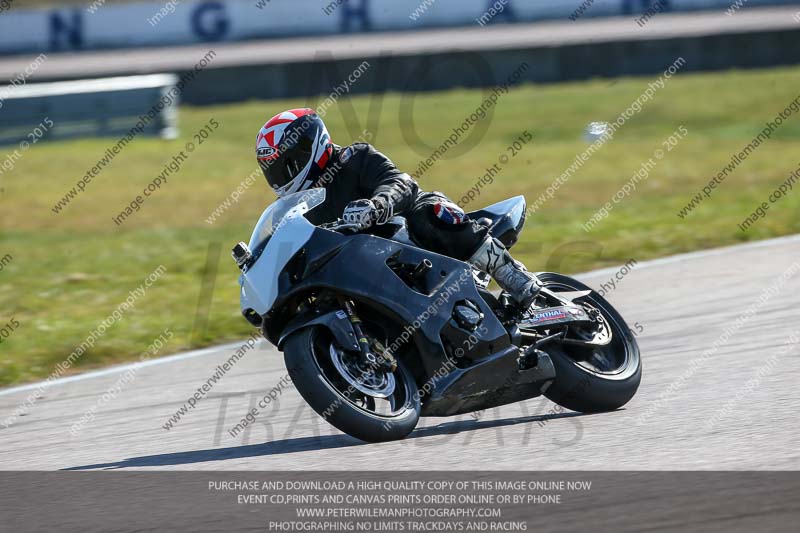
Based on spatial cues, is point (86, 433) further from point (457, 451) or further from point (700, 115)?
point (700, 115)

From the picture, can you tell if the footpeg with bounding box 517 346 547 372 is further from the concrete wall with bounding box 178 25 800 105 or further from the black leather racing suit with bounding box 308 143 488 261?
the concrete wall with bounding box 178 25 800 105

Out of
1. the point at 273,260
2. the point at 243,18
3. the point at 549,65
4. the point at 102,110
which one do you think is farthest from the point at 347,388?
the point at 243,18

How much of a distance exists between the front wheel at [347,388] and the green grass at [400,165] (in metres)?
4.09

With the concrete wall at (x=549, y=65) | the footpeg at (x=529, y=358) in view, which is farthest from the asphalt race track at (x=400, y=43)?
the footpeg at (x=529, y=358)

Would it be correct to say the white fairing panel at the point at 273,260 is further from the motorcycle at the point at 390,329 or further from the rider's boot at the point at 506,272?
the rider's boot at the point at 506,272

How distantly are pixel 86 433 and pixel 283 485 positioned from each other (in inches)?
84.2

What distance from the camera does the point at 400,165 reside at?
1956cm

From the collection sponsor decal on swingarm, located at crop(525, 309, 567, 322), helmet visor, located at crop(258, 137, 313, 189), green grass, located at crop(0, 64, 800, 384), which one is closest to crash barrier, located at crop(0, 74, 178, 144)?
green grass, located at crop(0, 64, 800, 384)

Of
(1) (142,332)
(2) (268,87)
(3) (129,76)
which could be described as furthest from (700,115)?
(1) (142,332)

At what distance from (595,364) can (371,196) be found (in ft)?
5.16

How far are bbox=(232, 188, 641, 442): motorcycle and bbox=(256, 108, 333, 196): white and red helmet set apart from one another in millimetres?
206

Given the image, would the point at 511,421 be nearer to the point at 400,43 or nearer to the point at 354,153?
the point at 354,153

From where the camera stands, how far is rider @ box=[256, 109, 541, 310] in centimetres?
583

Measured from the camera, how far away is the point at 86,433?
21.7 ft
